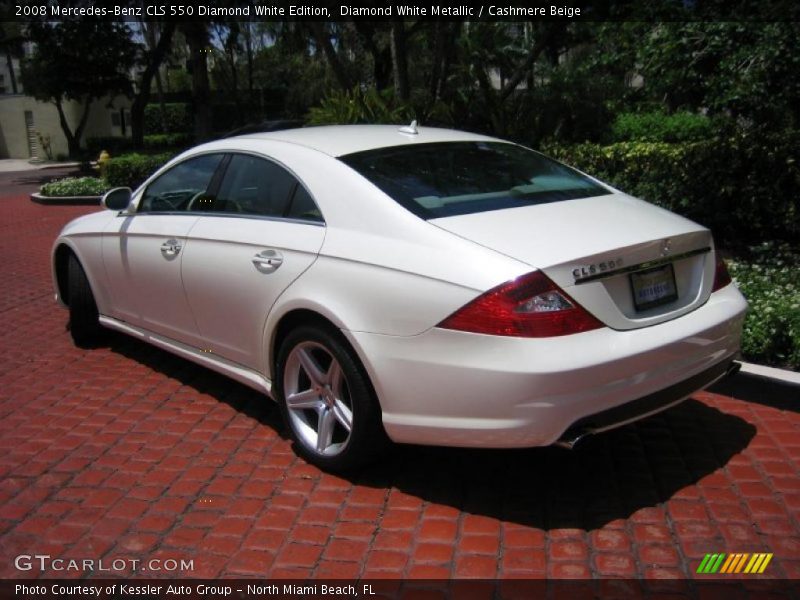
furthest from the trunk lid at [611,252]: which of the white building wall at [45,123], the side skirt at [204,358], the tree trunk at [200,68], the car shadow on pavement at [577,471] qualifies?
the white building wall at [45,123]

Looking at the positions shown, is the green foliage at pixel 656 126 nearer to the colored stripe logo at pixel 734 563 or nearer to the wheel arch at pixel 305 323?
the wheel arch at pixel 305 323

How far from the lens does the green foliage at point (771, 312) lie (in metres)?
4.56

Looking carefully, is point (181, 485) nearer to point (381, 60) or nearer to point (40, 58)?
point (381, 60)

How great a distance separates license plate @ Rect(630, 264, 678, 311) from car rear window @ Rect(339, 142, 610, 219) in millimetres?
651

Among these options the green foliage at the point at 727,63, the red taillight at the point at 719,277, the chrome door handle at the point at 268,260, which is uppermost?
the green foliage at the point at 727,63

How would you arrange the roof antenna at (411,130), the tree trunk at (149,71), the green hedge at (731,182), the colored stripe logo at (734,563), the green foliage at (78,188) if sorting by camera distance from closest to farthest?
the colored stripe logo at (734,563), the roof antenna at (411,130), the green hedge at (731,182), the green foliage at (78,188), the tree trunk at (149,71)

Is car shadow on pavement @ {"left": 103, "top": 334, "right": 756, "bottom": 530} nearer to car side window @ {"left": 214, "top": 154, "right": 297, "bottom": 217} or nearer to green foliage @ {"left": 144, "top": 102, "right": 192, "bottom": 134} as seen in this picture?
car side window @ {"left": 214, "top": 154, "right": 297, "bottom": 217}

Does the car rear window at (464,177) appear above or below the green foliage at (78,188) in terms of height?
above

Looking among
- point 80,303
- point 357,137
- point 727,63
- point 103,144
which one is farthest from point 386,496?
point 103,144

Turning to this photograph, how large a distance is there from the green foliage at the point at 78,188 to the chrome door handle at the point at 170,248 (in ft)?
42.4

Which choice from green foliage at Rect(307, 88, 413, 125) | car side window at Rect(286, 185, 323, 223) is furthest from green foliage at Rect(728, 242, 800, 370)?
green foliage at Rect(307, 88, 413, 125)

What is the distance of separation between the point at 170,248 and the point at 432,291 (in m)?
2.08

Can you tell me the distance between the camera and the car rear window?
3.60 metres

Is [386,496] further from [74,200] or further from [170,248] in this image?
[74,200]
